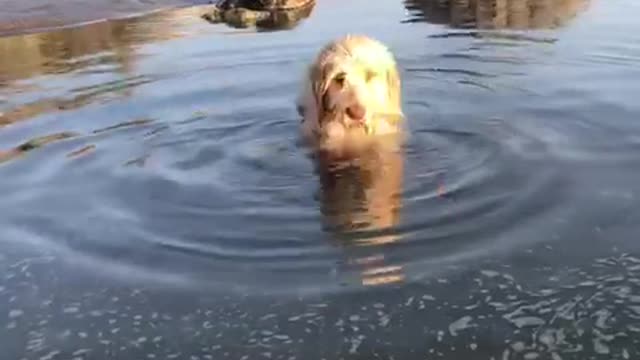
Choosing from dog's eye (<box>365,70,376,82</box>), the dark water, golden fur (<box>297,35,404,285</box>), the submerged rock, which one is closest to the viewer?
the dark water

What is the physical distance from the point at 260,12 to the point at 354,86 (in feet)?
23.1

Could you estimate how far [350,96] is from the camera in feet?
22.5

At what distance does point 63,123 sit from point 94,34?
216 inches

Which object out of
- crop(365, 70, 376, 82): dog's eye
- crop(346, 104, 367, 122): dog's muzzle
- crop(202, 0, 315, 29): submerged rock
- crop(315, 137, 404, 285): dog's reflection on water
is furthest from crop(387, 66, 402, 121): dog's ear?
crop(202, 0, 315, 29): submerged rock

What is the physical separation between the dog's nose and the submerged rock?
577 centimetres

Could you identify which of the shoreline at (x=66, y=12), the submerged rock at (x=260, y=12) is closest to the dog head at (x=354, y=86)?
the submerged rock at (x=260, y=12)

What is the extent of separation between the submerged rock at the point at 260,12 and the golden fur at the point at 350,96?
5504mm

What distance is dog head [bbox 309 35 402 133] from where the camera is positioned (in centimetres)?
688

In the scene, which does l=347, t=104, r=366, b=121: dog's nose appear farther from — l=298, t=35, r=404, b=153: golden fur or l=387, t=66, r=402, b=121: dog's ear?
l=387, t=66, r=402, b=121: dog's ear

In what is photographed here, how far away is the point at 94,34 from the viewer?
13.0 m

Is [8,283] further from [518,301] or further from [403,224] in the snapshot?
[518,301]

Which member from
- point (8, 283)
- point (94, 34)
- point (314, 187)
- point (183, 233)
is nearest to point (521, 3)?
point (94, 34)

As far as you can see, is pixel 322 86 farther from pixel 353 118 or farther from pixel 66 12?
pixel 66 12

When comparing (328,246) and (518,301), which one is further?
(328,246)
